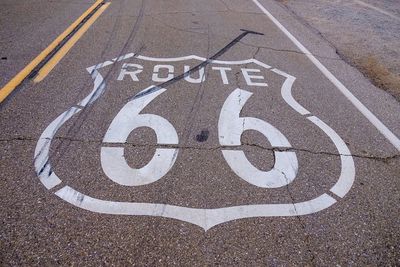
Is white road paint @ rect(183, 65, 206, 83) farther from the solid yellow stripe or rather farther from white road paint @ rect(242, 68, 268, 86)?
the solid yellow stripe

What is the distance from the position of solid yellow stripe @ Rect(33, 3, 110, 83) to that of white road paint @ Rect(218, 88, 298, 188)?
2590 mm

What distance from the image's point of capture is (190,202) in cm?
298

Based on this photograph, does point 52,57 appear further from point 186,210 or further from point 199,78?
point 186,210

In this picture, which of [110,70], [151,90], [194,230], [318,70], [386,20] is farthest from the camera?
[386,20]

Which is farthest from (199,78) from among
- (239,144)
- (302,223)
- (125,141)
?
(302,223)

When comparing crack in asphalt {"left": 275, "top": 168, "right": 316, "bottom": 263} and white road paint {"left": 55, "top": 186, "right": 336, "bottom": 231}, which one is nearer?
crack in asphalt {"left": 275, "top": 168, "right": 316, "bottom": 263}

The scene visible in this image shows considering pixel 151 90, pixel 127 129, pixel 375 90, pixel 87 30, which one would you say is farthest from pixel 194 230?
pixel 87 30

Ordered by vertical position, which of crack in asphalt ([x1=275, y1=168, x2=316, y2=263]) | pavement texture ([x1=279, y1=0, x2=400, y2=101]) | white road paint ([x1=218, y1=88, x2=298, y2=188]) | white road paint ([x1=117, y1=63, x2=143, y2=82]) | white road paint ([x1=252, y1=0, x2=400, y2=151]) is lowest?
pavement texture ([x1=279, y1=0, x2=400, y2=101])

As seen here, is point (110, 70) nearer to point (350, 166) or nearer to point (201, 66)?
point (201, 66)

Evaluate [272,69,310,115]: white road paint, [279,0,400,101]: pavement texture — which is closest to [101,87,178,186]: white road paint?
[272,69,310,115]: white road paint

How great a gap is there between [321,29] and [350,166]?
5647mm

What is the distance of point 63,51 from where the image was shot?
5.84 meters

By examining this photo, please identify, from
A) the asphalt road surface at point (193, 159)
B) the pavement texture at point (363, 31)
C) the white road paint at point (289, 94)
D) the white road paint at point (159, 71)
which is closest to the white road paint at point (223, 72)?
the asphalt road surface at point (193, 159)

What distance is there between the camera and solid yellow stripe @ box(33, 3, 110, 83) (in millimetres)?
4952
